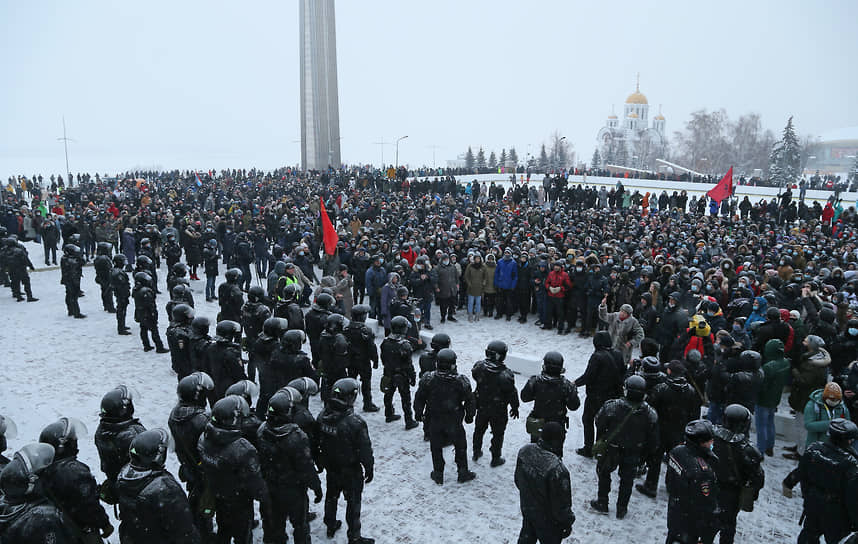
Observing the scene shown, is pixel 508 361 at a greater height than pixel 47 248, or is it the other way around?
pixel 47 248

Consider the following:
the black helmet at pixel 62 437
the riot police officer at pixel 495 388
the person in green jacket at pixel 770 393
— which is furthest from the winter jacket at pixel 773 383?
the black helmet at pixel 62 437

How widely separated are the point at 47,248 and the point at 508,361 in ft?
53.2

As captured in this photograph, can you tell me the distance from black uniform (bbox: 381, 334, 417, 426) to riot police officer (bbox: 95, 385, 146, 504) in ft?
10.2

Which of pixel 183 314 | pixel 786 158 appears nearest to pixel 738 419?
pixel 183 314

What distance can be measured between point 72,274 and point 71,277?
0.22ft

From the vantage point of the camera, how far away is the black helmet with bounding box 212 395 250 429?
430 cm

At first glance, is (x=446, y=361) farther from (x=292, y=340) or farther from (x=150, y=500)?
(x=150, y=500)

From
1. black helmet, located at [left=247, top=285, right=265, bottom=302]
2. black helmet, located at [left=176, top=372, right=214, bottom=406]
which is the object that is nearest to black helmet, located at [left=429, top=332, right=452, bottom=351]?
black helmet, located at [left=176, top=372, right=214, bottom=406]

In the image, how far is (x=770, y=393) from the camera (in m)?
6.82

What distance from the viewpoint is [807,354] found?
269 inches

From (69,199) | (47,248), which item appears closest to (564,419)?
(47,248)

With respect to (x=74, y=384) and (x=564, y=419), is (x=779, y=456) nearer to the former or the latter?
(x=564, y=419)

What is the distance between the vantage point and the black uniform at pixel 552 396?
582 centimetres

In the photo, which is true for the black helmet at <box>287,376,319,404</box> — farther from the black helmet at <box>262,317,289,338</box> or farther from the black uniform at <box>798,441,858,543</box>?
the black uniform at <box>798,441,858,543</box>
